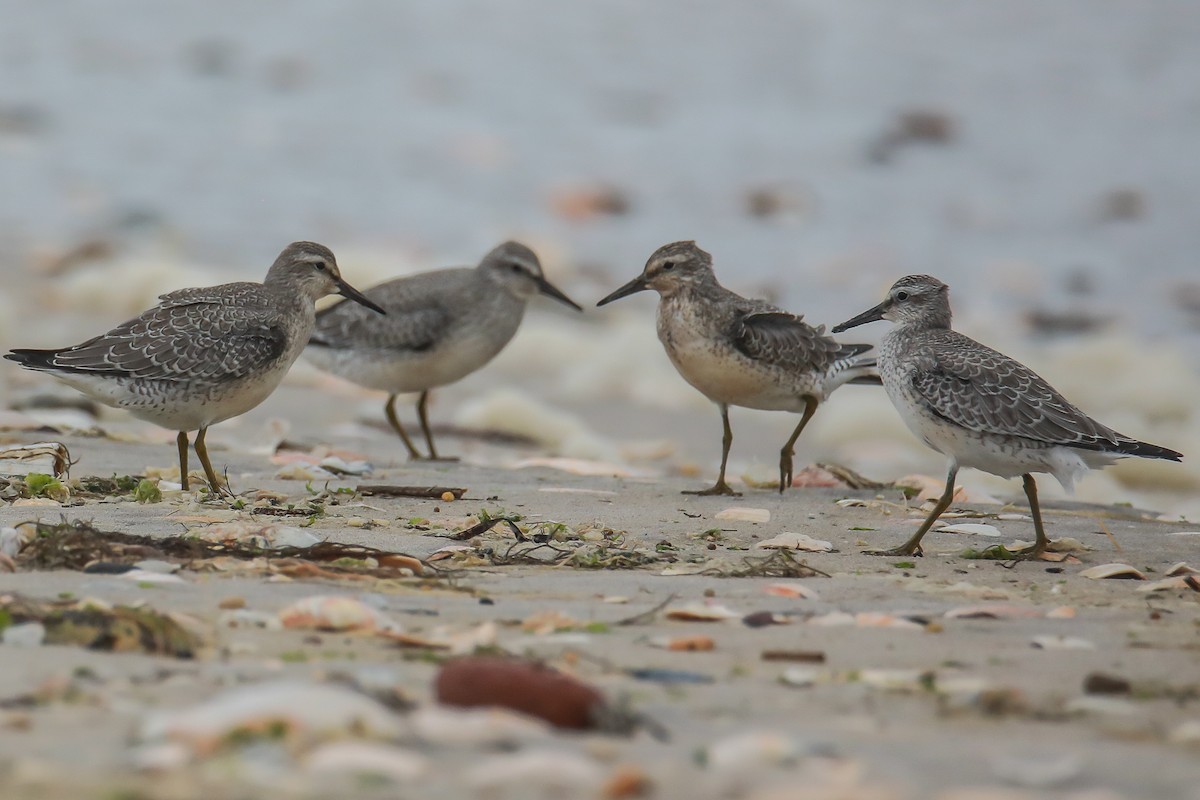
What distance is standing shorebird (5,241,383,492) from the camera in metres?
6.78

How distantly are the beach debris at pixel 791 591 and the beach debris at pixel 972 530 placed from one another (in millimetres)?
1697

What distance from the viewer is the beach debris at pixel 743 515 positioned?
6.14 metres

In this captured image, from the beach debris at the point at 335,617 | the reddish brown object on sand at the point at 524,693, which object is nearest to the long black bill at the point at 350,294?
the beach debris at the point at 335,617

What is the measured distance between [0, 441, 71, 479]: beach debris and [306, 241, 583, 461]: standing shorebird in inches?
120

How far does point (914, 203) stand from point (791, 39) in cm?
487

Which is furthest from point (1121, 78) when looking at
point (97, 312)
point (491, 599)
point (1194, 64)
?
point (491, 599)

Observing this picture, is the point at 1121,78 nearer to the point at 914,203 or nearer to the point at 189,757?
the point at 914,203

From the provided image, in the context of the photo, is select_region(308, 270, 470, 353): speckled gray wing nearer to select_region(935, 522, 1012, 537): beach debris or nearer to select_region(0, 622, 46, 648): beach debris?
select_region(935, 522, 1012, 537): beach debris

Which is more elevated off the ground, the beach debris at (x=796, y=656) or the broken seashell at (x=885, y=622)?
the broken seashell at (x=885, y=622)

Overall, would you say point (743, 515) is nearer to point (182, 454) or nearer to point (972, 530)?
point (972, 530)

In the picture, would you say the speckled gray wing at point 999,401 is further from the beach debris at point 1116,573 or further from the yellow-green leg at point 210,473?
the yellow-green leg at point 210,473

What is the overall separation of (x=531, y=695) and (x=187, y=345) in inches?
172

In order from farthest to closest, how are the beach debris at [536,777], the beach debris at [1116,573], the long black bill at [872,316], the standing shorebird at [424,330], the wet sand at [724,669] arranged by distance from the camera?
the standing shorebird at [424,330] → the long black bill at [872,316] → the beach debris at [1116,573] → the wet sand at [724,669] → the beach debris at [536,777]

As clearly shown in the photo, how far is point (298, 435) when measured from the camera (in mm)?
9039
